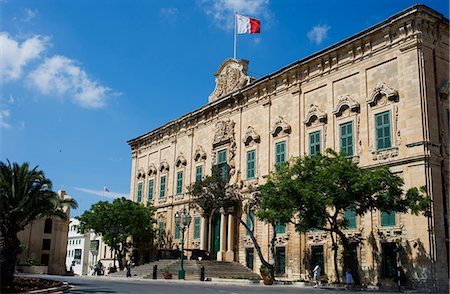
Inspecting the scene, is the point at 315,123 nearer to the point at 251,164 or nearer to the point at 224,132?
the point at 251,164

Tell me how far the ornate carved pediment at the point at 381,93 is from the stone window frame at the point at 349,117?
101 centimetres

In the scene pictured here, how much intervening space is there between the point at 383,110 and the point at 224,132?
14646mm

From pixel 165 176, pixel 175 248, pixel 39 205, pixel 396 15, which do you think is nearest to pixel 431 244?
pixel 396 15

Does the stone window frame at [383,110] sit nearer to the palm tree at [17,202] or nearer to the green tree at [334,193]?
the green tree at [334,193]

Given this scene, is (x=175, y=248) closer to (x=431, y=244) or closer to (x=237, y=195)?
(x=237, y=195)

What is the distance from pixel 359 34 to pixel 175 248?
22.7 metres

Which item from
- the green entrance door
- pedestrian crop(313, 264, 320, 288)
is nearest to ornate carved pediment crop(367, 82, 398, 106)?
pedestrian crop(313, 264, 320, 288)

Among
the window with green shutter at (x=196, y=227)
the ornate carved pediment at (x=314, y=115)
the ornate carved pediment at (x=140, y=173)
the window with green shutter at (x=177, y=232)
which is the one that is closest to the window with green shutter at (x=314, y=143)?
the ornate carved pediment at (x=314, y=115)

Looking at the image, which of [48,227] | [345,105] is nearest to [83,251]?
[48,227]

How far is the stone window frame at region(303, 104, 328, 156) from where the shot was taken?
3016 cm

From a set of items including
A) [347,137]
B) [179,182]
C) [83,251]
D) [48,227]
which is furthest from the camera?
[83,251]

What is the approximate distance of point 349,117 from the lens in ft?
94.5

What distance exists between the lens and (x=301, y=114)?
32.2m

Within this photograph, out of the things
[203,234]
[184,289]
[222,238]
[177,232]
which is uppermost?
[177,232]
